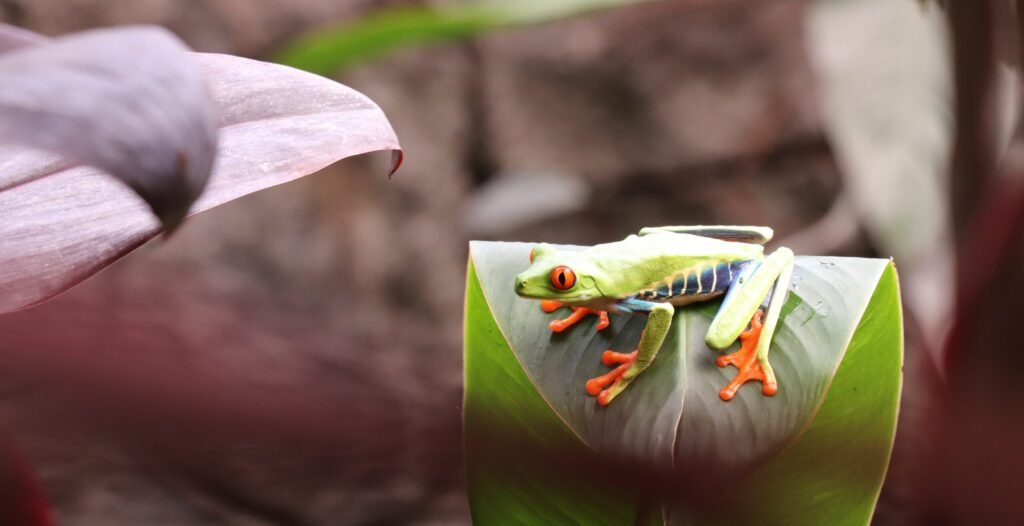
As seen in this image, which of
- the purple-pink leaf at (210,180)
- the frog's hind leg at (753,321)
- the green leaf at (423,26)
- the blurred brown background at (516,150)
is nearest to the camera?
the purple-pink leaf at (210,180)

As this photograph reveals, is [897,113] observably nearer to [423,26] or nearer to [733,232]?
[423,26]

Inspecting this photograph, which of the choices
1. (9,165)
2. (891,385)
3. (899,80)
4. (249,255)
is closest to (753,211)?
(899,80)

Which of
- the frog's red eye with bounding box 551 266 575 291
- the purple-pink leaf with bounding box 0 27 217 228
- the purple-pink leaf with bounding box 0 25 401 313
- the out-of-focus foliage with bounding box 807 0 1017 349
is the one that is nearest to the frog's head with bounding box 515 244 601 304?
the frog's red eye with bounding box 551 266 575 291

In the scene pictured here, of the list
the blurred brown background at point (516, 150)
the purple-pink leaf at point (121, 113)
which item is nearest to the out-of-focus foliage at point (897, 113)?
the blurred brown background at point (516, 150)

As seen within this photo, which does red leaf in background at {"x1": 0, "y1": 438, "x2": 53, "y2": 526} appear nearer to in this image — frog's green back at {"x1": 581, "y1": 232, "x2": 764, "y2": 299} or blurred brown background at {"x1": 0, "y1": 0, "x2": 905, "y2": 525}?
frog's green back at {"x1": 581, "y1": 232, "x2": 764, "y2": 299}

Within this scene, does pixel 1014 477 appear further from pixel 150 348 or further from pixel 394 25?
pixel 394 25

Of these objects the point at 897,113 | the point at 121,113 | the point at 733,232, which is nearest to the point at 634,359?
the point at 733,232

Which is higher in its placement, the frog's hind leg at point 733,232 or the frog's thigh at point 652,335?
the frog's hind leg at point 733,232

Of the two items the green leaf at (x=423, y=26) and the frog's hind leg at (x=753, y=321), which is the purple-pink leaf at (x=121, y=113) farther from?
the green leaf at (x=423, y=26)
